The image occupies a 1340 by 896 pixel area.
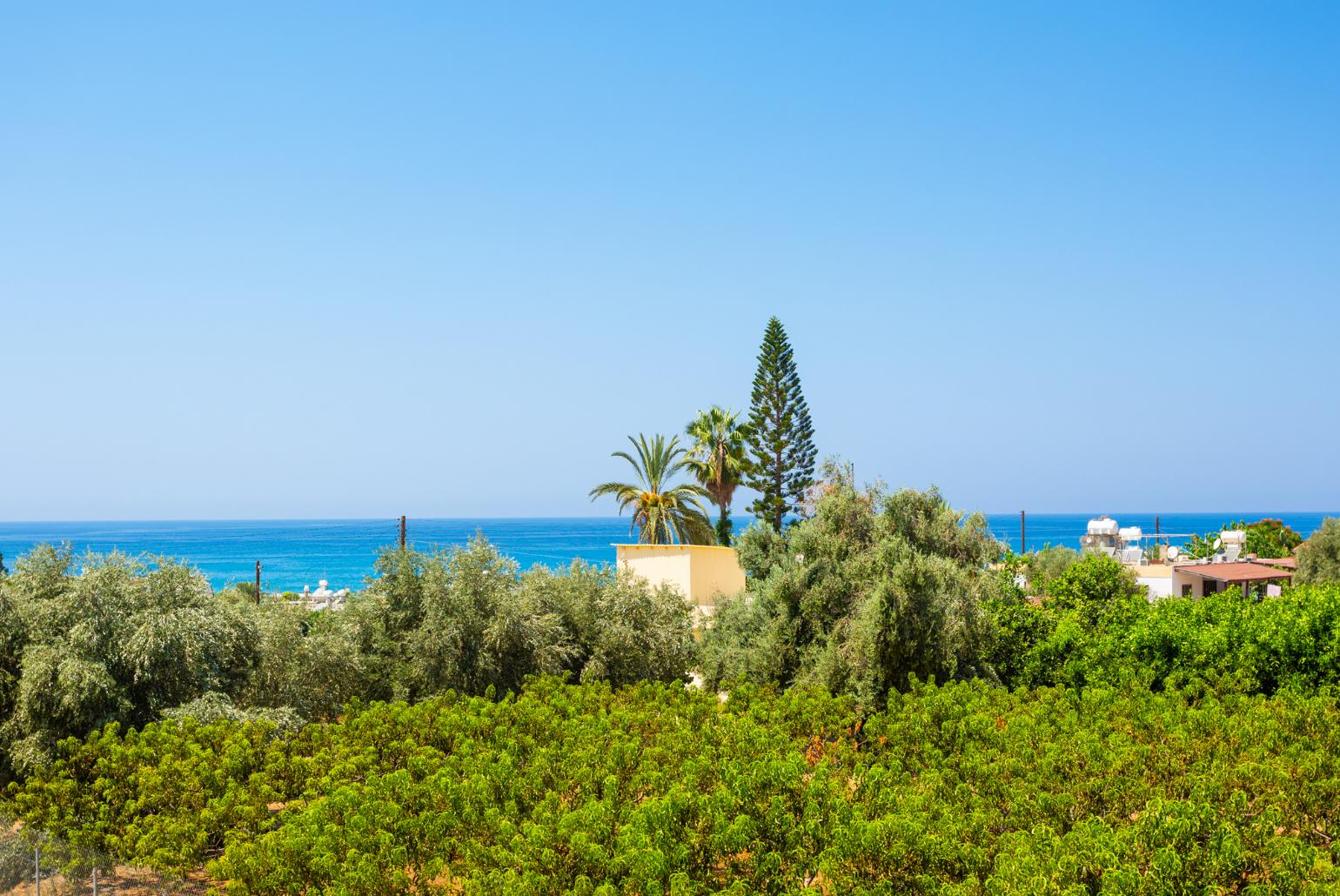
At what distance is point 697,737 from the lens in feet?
38.1

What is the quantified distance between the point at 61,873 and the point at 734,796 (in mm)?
7549

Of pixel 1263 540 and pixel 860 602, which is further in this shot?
pixel 1263 540

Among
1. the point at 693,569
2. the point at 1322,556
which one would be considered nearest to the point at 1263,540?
the point at 1322,556

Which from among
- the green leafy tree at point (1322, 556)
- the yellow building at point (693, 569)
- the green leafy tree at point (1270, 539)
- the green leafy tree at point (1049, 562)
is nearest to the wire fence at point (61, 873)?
the yellow building at point (693, 569)

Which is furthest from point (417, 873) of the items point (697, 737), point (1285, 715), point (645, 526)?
point (645, 526)

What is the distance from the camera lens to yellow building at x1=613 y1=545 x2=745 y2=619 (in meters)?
23.8

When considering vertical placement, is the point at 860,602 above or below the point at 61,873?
above

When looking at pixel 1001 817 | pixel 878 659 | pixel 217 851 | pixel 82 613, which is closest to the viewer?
pixel 1001 817

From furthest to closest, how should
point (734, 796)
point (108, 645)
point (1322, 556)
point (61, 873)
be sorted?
point (1322, 556), point (108, 645), point (61, 873), point (734, 796)

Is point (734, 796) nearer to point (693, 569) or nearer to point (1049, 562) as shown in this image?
point (693, 569)

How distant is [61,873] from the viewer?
10.6 metres

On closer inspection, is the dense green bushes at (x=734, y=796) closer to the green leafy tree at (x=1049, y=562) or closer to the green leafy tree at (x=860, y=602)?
the green leafy tree at (x=860, y=602)

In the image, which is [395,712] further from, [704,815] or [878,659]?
[878,659]

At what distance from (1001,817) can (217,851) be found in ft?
28.9
